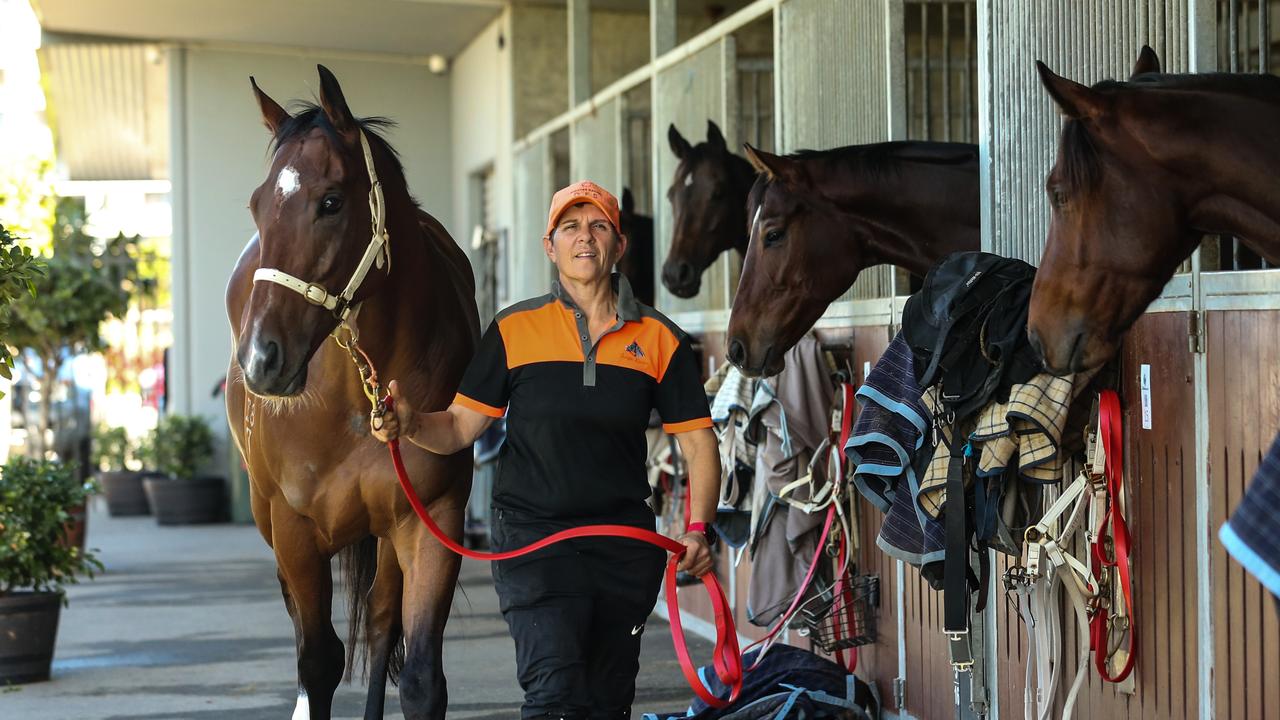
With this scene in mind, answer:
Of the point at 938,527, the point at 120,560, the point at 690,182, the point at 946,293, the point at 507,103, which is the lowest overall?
the point at 120,560

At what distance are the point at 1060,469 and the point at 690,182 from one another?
109 inches

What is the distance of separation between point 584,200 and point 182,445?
9.86 meters

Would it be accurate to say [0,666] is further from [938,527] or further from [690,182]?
[938,527]

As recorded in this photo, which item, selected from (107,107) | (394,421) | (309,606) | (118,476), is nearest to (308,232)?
(394,421)

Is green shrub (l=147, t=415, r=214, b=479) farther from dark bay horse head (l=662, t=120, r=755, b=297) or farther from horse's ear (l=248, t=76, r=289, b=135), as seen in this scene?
horse's ear (l=248, t=76, r=289, b=135)

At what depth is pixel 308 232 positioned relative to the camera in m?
2.83

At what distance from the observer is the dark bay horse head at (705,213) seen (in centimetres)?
534

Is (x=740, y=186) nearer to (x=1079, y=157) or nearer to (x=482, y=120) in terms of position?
(x=1079, y=157)

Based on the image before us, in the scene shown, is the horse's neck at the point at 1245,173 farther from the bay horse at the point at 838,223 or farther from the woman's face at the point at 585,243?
the bay horse at the point at 838,223

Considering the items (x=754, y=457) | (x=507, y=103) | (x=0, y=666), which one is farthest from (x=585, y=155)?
(x=0, y=666)

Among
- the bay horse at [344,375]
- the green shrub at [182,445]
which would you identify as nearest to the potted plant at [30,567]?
the bay horse at [344,375]

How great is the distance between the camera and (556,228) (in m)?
2.80

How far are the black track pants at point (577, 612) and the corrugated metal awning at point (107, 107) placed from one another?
989 cm

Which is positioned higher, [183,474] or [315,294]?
[315,294]
